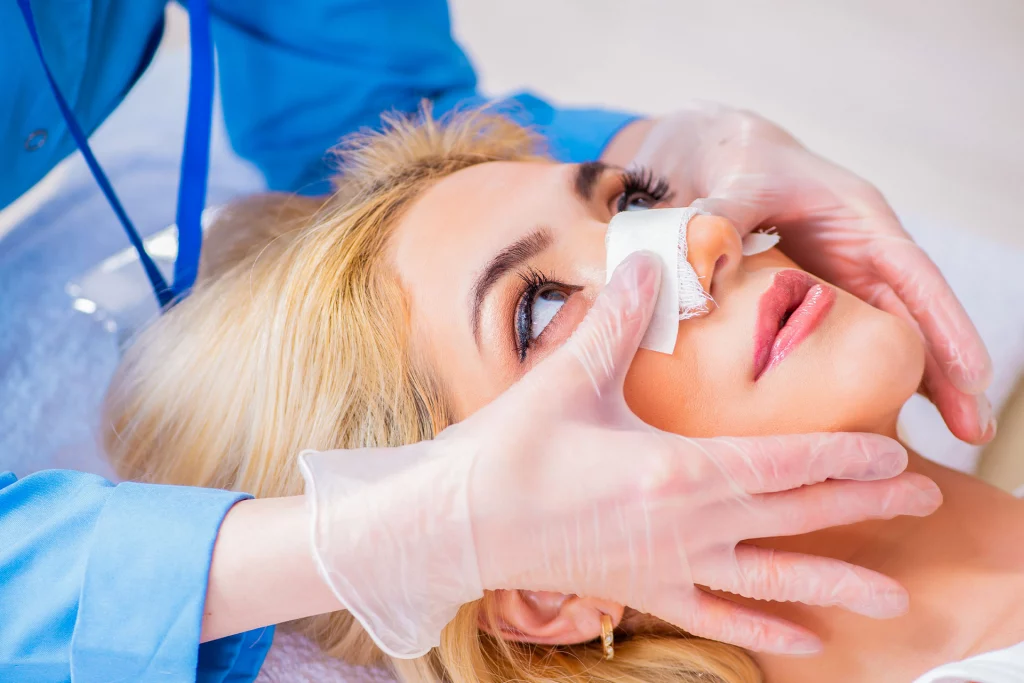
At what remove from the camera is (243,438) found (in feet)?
3.89

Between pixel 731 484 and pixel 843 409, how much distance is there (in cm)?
17

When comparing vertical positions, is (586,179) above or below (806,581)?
above

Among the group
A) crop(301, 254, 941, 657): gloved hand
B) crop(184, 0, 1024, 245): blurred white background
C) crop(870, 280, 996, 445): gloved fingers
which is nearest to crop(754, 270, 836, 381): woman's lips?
crop(301, 254, 941, 657): gloved hand

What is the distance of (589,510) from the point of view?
0.85 m

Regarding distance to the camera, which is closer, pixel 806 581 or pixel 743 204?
pixel 806 581

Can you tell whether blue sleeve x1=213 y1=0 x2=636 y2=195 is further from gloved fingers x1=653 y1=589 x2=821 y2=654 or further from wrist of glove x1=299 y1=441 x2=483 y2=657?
gloved fingers x1=653 y1=589 x2=821 y2=654

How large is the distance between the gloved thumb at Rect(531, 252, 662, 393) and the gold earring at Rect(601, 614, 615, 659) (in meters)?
0.32

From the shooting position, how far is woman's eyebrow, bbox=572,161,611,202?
1129mm

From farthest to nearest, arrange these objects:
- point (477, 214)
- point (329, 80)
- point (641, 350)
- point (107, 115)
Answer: point (329, 80) < point (107, 115) < point (477, 214) < point (641, 350)

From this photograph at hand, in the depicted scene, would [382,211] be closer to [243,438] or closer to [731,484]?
[243,438]

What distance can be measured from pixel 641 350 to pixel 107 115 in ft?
3.88

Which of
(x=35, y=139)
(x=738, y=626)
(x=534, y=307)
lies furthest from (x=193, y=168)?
(x=738, y=626)

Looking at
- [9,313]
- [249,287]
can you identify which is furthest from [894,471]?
[9,313]

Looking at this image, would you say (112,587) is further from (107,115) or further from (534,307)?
(107,115)
